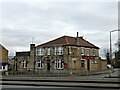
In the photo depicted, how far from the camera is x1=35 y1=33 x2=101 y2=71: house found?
217 feet

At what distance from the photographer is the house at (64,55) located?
Result: 217ft

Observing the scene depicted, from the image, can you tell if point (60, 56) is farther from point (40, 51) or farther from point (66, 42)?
point (40, 51)

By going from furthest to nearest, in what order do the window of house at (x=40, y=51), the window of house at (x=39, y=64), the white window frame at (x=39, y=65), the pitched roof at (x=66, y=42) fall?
the window of house at (x=40, y=51), the window of house at (x=39, y=64), the white window frame at (x=39, y=65), the pitched roof at (x=66, y=42)

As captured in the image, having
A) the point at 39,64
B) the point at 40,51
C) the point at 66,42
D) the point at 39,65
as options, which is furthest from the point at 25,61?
the point at 66,42

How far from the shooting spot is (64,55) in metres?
66.4

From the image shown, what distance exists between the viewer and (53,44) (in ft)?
229

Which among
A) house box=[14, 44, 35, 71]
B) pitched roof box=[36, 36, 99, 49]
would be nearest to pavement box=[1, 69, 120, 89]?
pitched roof box=[36, 36, 99, 49]

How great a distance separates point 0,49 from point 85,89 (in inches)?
2772

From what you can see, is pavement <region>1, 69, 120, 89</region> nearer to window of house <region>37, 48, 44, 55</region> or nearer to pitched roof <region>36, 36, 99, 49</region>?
pitched roof <region>36, 36, 99, 49</region>

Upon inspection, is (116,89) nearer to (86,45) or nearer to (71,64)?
(71,64)

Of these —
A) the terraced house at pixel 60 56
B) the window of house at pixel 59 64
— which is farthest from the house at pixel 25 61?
the window of house at pixel 59 64

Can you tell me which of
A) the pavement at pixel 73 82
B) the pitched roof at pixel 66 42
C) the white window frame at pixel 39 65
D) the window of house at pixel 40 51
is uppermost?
the pitched roof at pixel 66 42

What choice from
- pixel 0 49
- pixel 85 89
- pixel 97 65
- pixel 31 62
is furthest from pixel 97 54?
pixel 85 89

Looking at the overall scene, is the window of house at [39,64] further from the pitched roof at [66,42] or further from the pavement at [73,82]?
the pavement at [73,82]
